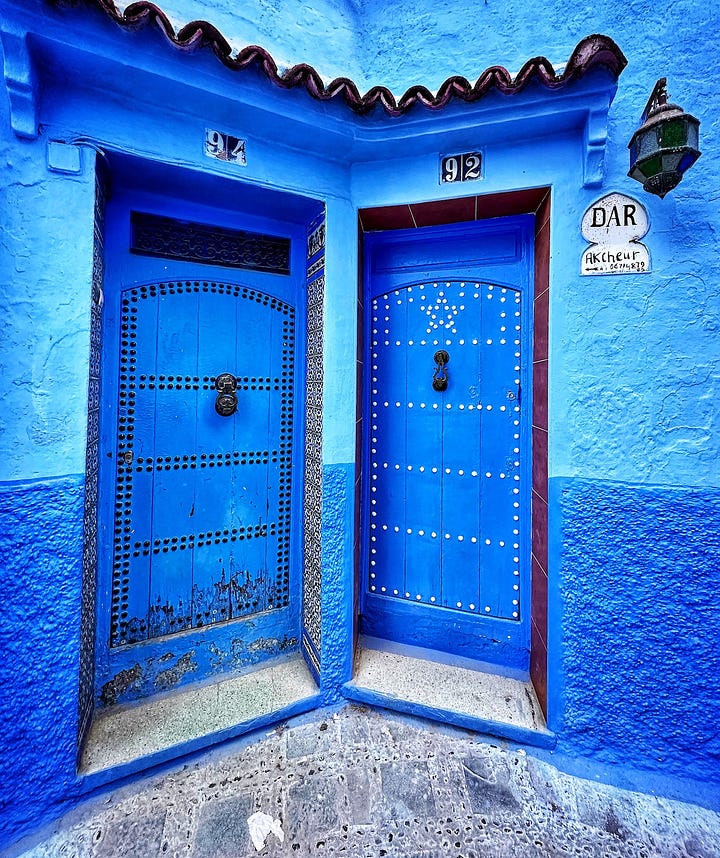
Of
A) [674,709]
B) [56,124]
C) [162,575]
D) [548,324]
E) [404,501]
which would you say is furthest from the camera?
[404,501]

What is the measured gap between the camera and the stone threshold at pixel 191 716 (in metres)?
1.90

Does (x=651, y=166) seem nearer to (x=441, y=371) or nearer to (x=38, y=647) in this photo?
(x=441, y=371)

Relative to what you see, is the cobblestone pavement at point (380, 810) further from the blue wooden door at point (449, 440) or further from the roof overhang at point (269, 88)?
the roof overhang at point (269, 88)

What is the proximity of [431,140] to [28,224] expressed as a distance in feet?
6.52

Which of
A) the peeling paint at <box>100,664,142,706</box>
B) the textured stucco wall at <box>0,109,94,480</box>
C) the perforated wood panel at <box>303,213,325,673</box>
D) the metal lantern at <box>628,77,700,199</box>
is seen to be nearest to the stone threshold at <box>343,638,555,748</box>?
the perforated wood panel at <box>303,213,325,673</box>

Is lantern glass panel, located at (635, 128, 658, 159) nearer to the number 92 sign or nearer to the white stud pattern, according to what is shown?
the number 92 sign

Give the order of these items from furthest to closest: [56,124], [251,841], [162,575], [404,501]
A: [404,501] → [162,575] → [56,124] → [251,841]

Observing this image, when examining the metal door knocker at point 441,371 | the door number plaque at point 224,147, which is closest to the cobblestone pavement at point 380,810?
the metal door knocker at point 441,371

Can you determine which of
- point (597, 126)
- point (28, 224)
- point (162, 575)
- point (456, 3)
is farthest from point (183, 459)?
point (456, 3)

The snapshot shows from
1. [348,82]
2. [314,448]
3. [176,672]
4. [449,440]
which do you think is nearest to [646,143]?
[348,82]

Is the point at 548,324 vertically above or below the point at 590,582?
above

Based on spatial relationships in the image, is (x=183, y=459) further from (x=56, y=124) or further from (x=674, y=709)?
(x=674, y=709)

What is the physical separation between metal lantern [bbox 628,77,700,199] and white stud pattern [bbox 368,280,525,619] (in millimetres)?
832

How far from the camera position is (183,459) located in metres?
2.36
